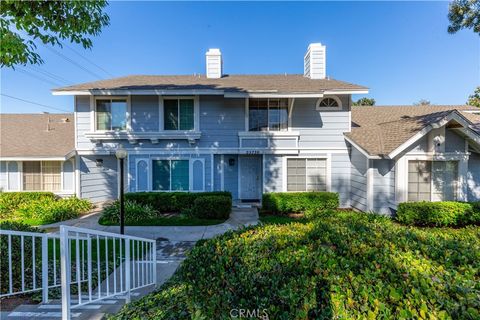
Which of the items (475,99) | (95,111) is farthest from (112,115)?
(475,99)

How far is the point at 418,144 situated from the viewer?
8711 millimetres

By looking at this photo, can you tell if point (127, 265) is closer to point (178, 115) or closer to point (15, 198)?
point (178, 115)

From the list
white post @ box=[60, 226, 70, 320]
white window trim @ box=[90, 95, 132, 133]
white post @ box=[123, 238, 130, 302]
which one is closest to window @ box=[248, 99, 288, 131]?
white window trim @ box=[90, 95, 132, 133]

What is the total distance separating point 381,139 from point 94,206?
43.5 feet

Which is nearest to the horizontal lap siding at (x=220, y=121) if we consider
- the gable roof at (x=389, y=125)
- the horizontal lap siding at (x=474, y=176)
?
the gable roof at (x=389, y=125)

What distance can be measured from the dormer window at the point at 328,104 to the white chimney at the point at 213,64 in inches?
226

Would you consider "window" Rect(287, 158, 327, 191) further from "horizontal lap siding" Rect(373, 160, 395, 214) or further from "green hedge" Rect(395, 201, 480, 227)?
"green hedge" Rect(395, 201, 480, 227)

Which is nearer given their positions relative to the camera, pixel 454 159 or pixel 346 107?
pixel 454 159

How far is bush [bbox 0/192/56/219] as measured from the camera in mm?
10141

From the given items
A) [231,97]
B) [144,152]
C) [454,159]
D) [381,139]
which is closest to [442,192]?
[454,159]

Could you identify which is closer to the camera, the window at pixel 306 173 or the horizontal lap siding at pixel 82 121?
the horizontal lap siding at pixel 82 121

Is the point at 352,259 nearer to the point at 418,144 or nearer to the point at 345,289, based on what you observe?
the point at 345,289

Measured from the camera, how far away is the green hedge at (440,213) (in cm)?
786

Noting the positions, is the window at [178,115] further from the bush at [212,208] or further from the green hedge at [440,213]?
the green hedge at [440,213]
